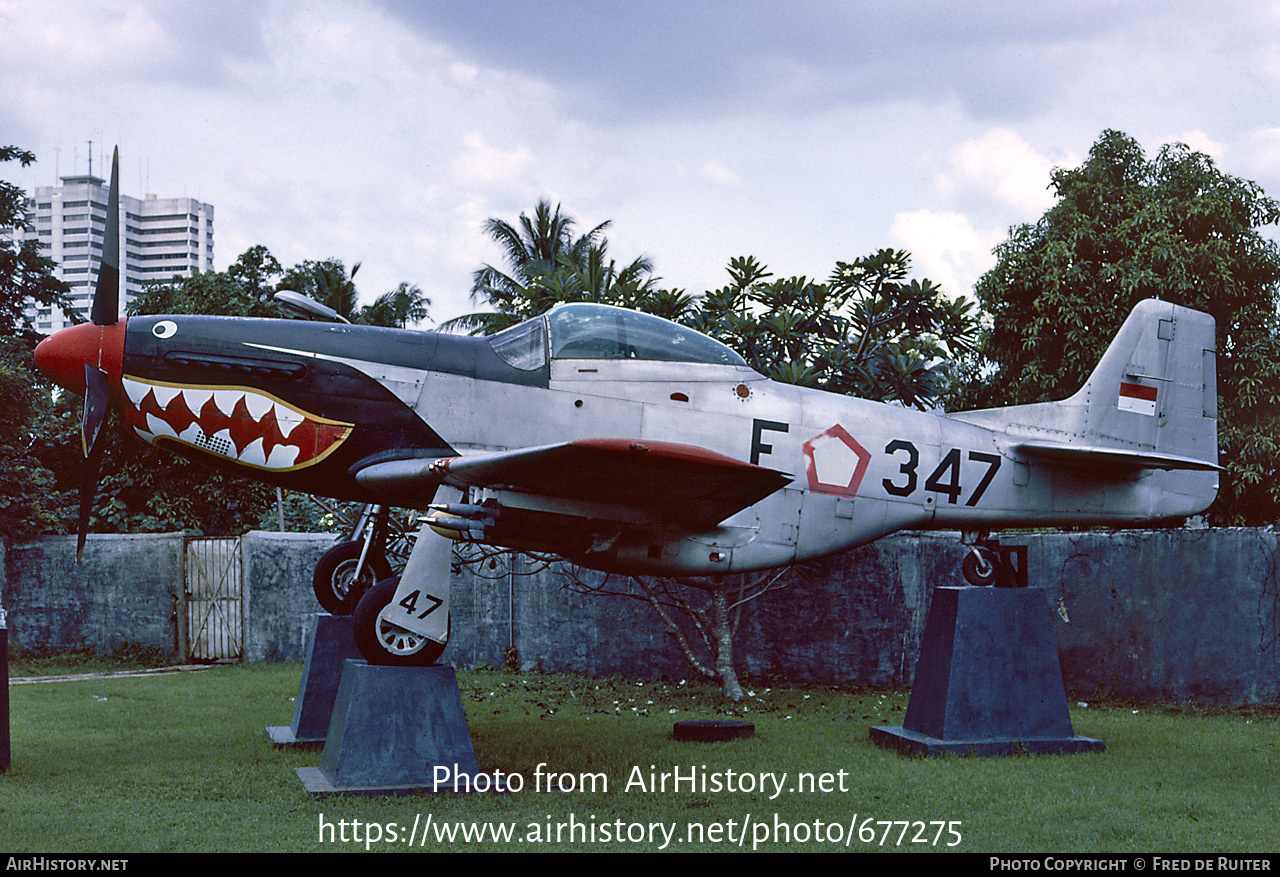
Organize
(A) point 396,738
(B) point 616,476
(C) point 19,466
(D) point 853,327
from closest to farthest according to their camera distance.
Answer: (B) point 616,476 < (A) point 396,738 < (D) point 853,327 < (C) point 19,466

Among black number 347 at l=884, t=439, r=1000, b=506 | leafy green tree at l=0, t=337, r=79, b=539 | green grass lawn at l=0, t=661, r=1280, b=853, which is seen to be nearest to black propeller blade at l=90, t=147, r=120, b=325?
green grass lawn at l=0, t=661, r=1280, b=853

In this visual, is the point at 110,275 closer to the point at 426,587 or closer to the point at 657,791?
the point at 426,587

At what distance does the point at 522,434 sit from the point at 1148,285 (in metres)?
10.3

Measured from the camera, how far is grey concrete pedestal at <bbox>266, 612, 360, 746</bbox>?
8977 millimetres

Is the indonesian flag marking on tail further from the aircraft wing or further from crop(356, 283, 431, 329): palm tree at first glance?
crop(356, 283, 431, 329): palm tree

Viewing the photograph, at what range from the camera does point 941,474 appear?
8258 millimetres

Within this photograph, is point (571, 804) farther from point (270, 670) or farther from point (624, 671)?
point (270, 670)

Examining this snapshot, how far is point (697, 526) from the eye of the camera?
7.23 meters

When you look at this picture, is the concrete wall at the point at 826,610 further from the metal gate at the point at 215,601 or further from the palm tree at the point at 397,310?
the palm tree at the point at 397,310

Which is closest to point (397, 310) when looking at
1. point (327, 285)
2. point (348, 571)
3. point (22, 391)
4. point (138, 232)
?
point (327, 285)

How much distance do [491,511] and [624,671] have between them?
716 cm

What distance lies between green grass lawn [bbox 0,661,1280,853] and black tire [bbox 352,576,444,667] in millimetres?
895

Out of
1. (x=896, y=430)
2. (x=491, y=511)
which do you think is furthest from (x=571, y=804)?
(x=896, y=430)

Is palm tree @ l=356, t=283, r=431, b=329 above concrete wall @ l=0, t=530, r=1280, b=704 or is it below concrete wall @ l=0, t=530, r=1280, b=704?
above
